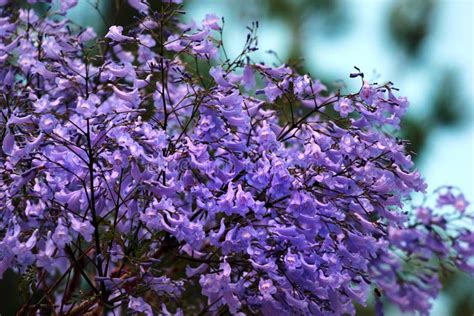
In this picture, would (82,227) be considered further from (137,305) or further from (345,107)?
(345,107)

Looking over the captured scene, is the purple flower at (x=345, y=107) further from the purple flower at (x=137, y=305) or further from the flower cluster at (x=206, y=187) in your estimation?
the purple flower at (x=137, y=305)

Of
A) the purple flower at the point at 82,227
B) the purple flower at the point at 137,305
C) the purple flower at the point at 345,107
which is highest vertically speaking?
the purple flower at the point at 345,107

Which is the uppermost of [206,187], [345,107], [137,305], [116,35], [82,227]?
[116,35]

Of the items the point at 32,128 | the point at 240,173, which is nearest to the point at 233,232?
the point at 240,173

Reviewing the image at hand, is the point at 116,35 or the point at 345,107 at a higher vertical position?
the point at 116,35

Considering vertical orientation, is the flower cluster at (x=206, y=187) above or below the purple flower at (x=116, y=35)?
below

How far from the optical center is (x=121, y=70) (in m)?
2.58

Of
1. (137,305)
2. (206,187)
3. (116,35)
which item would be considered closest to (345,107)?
(206,187)

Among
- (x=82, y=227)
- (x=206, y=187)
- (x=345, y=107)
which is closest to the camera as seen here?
(x=82, y=227)

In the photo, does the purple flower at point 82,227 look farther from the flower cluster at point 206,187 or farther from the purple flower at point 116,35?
the purple flower at point 116,35

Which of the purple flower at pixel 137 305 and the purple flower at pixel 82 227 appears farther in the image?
the purple flower at pixel 137 305

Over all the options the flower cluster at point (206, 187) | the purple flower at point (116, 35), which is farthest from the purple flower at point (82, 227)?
the purple flower at point (116, 35)

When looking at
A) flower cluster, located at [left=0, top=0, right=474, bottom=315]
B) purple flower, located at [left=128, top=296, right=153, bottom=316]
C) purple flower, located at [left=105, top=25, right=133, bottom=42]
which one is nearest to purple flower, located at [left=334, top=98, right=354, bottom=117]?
flower cluster, located at [left=0, top=0, right=474, bottom=315]

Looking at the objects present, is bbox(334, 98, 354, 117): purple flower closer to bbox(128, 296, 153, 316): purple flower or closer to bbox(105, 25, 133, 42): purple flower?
bbox(105, 25, 133, 42): purple flower
